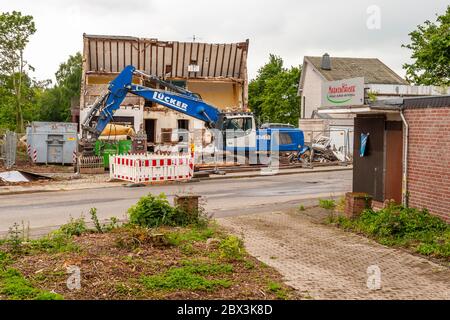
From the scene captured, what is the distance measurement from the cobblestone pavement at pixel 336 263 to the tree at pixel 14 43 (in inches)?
1120

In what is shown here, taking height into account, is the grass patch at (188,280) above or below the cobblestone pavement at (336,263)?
above

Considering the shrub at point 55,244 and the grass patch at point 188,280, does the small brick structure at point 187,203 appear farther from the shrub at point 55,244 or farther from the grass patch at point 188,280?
the grass patch at point 188,280

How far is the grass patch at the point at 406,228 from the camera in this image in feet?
35.3

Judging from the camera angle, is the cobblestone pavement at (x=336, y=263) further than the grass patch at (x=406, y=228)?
No

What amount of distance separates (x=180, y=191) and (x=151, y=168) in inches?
105

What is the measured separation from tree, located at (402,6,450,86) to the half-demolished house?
10.1 m

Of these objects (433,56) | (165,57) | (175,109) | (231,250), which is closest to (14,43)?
(165,57)

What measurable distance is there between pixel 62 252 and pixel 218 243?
8.90ft

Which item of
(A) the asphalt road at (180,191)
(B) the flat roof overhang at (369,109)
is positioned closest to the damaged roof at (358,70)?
(A) the asphalt road at (180,191)

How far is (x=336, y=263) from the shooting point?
9766mm

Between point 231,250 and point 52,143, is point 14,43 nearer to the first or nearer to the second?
point 52,143

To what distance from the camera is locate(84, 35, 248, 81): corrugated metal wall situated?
35688mm

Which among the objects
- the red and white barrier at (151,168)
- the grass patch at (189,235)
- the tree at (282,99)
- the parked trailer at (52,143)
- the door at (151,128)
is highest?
the tree at (282,99)
